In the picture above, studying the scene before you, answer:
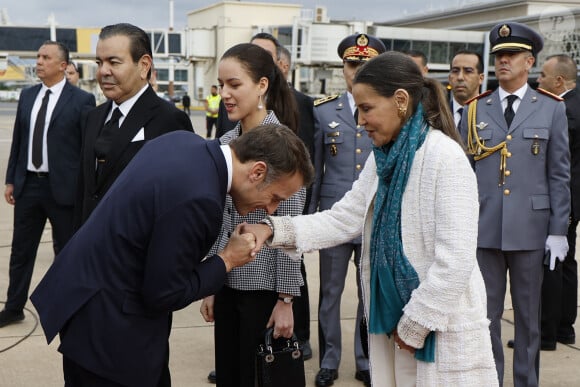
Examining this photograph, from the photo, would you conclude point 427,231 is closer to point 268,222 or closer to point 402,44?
point 268,222

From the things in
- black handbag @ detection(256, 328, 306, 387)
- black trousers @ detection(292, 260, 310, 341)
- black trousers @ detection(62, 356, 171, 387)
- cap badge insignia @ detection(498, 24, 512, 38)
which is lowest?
black trousers @ detection(292, 260, 310, 341)

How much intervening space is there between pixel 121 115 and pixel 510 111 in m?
2.01

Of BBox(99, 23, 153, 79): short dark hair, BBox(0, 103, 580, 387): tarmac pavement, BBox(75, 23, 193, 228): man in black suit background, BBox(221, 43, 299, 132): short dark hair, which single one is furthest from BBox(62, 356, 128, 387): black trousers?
BBox(0, 103, 580, 387): tarmac pavement

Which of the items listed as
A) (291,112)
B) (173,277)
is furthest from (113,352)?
(291,112)

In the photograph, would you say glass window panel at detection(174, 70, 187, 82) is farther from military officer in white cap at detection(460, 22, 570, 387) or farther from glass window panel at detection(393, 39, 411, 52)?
military officer in white cap at detection(460, 22, 570, 387)

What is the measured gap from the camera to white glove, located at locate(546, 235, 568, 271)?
3689mm

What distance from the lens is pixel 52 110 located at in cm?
518

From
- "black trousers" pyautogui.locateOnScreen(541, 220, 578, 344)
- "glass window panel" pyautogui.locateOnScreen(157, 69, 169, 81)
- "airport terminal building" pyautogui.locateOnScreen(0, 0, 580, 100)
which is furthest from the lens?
"glass window panel" pyautogui.locateOnScreen(157, 69, 169, 81)

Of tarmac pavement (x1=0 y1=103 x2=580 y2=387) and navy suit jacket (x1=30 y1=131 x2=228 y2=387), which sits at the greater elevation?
navy suit jacket (x1=30 y1=131 x2=228 y2=387)

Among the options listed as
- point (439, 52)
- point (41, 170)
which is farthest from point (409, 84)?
point (439, 52)

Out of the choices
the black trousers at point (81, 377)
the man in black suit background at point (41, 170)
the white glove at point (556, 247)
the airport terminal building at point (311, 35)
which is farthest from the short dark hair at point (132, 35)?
the airport terminal building at point (311, 35)

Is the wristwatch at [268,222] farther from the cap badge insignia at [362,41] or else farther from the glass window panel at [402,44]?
the glass window panel at [402,44]

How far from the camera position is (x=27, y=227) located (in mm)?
5086

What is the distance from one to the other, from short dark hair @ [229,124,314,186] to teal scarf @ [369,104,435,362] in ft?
1.15
